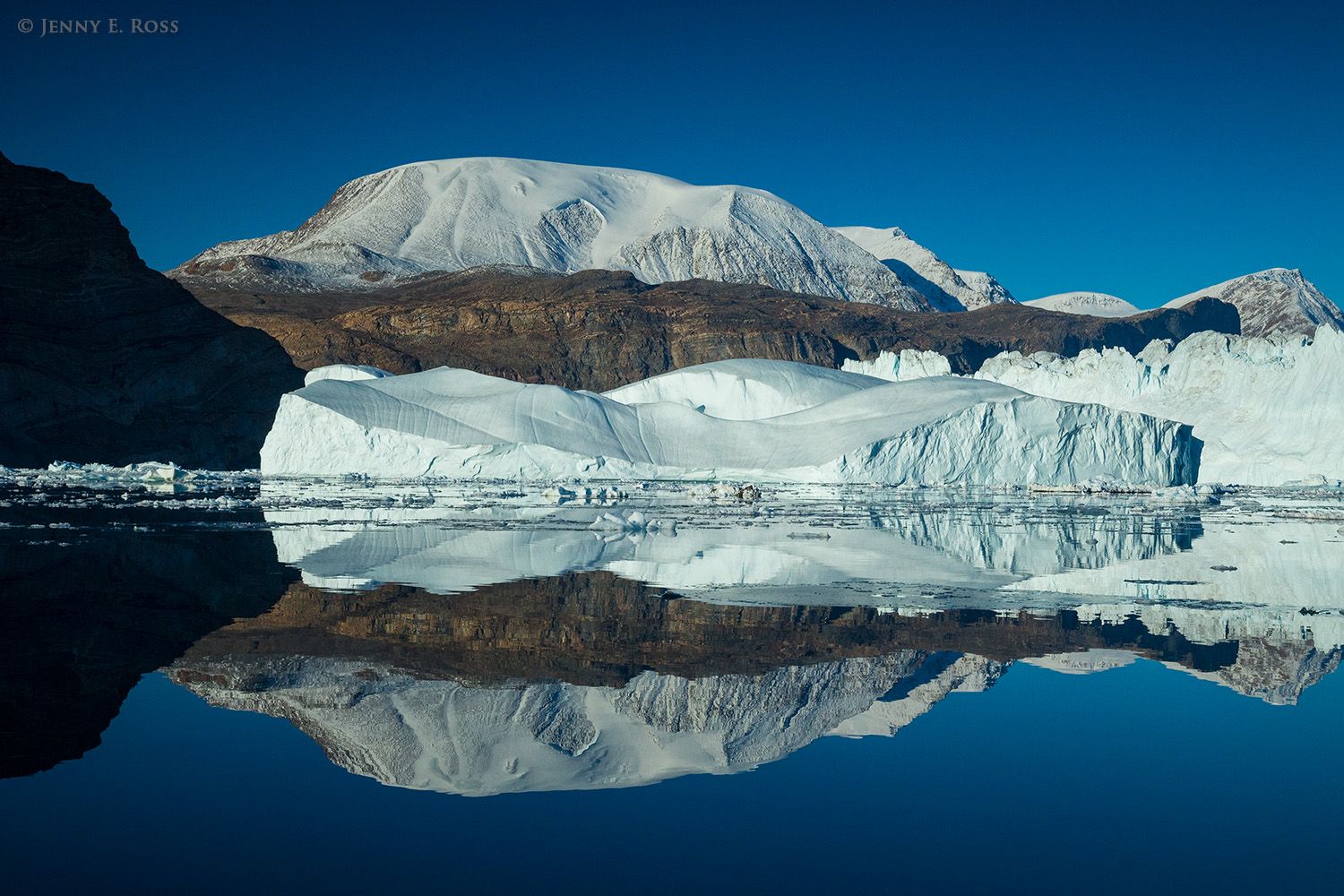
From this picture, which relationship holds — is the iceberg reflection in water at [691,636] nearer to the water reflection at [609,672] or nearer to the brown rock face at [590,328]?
the water reflection at [609,672]

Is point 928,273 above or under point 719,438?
above

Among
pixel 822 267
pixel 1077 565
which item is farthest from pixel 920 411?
pixel 822 267

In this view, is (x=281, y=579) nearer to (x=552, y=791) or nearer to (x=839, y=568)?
(x=839, y=568)

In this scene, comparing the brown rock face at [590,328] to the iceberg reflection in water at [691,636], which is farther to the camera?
the brown rock face at [590,328]

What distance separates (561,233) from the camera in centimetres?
14950

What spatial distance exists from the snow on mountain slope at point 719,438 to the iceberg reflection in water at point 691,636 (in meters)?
18.2

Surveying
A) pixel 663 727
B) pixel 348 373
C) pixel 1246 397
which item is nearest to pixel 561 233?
pixel 348 373

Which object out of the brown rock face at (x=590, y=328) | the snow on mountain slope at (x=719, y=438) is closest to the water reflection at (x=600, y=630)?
the snow on mountain slope at (x=719, y=438)

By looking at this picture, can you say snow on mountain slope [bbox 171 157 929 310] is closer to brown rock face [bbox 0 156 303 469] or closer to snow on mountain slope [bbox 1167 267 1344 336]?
snow on mountain slope [bbox 1167 267 1344 336]

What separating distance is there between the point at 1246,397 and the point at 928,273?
143212 mm

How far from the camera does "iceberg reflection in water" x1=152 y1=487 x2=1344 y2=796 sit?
705 centimetres

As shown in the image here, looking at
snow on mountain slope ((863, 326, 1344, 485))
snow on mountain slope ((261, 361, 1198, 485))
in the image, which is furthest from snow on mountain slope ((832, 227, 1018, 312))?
snow on mountain slope ((261, 361, 1198, 485))

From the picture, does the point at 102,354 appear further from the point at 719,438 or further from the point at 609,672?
the point at 609,672

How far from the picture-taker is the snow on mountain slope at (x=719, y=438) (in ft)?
127
